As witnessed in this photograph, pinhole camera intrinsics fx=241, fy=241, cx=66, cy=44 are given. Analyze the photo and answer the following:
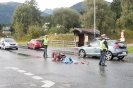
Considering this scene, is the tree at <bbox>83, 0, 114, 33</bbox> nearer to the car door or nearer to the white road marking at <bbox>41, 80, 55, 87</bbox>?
the car door

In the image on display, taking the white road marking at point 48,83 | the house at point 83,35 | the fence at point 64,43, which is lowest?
the white road marking at point 48,83

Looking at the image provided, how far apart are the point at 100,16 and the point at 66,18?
30.2 metres

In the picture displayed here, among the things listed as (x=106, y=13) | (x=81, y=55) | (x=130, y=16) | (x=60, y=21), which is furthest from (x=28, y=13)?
(x=81, y=55)

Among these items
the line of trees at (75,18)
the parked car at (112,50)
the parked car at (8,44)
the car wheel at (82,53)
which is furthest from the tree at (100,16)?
the parked car at (112,50)

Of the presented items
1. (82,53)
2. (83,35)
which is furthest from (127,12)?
(82,53)

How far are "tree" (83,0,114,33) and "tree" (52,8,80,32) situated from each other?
87.1ft

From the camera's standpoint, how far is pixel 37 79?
9.30 m

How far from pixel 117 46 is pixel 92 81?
32.0 feet

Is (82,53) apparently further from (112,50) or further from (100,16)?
(100,16)

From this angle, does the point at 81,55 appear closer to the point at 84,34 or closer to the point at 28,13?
the point at 84,34

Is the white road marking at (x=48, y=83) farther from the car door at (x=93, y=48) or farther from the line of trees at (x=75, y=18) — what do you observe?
the line of trees at (x=75, y=18)

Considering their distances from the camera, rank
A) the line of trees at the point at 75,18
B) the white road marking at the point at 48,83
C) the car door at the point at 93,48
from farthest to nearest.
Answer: the line of trees at the point at 75,18 < the car door at the point at 93,48 < the white road marking at the point at 48,83

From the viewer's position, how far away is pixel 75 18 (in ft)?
294

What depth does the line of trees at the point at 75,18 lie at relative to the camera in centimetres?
5581
